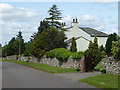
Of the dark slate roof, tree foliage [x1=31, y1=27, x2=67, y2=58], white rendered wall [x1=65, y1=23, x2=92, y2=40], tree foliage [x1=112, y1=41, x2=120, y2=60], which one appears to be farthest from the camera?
Result: white rendered wall [x1=65, y1=23, x2=92, y2=40]

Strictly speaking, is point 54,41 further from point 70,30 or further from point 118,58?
point 118,58

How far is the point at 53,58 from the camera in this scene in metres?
32.7

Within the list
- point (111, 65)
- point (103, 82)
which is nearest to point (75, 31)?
point (111, 65)

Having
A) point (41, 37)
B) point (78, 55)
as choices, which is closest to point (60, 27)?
point (41, 37)

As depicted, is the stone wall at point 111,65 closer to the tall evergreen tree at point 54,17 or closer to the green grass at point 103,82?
the green grass at point 103,82

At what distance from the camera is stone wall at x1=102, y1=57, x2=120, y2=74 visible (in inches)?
691

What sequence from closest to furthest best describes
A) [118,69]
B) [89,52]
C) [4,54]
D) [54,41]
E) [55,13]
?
[118,69] < [89,52] < [54,41] < [55,13] < [4,54]

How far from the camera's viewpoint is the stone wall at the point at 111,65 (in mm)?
17547

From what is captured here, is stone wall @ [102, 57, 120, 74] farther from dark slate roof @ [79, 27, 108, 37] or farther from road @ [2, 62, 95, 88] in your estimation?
dark slate roof @ [79, 27, 108, 37]

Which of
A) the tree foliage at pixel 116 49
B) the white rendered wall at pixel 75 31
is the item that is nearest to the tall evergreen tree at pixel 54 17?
the white rendered wall at pixel 75 31

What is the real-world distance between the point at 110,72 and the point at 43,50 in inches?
868

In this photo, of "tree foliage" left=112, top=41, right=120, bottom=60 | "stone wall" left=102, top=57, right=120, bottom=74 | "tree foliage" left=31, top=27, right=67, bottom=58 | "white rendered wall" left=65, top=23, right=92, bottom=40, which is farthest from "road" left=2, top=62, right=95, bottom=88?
"white rendered wall" left=65, top=23, right=92, bottom=40

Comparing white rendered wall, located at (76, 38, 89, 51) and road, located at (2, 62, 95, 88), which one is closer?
road, located at (2, 62, 95, 88)

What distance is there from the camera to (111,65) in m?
18.3
